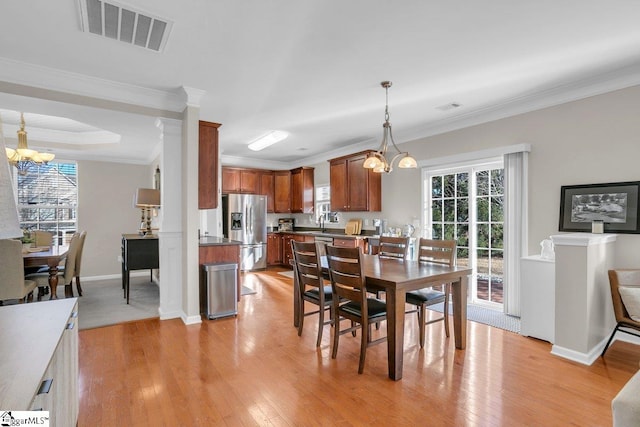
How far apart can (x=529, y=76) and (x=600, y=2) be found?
3.67 ft

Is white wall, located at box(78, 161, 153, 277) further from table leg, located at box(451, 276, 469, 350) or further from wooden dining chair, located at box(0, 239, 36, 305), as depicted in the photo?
table leg, located at box(451, 276, 469, 350)

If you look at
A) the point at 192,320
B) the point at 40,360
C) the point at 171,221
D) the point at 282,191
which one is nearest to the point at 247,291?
the point at 192,320

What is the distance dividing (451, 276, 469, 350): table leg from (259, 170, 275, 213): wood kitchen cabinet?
17.8ft

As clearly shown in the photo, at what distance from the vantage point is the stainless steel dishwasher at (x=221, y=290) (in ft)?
12.6

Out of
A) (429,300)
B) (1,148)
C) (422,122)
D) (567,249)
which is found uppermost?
(422,122)

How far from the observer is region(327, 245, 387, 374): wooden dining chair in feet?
8.41

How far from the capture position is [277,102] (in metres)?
3.92

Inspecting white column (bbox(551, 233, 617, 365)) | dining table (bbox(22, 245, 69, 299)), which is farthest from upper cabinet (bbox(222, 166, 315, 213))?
white column (bbox(551, 233, 617, 365))

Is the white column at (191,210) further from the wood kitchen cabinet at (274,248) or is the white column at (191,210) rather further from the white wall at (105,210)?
the wood kitchen cabinet at (274,248)

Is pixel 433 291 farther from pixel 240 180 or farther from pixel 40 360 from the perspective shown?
pixel 240 180

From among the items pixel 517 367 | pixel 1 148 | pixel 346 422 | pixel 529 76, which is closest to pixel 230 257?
pixel 346 422

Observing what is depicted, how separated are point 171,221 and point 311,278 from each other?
6.20 feet

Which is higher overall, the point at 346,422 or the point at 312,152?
the point at 312,152

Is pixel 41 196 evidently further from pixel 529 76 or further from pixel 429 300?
pixel 529 76
